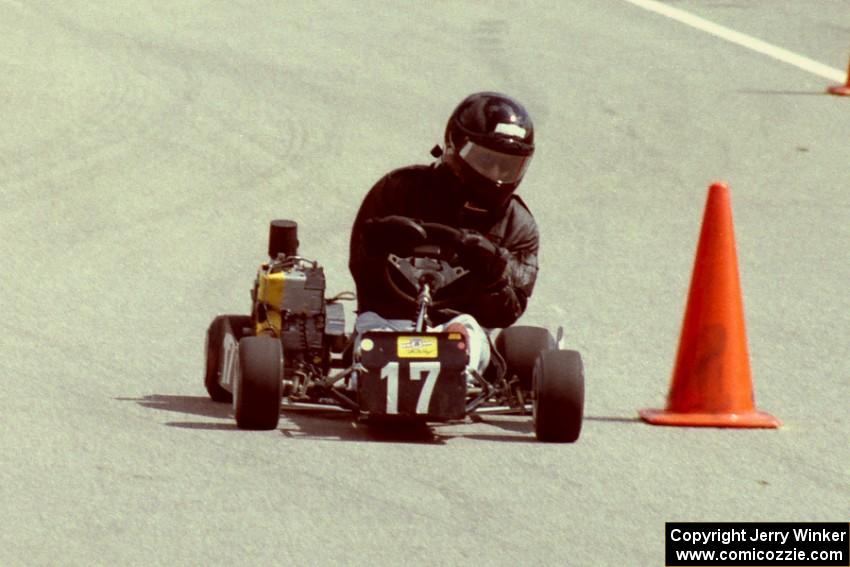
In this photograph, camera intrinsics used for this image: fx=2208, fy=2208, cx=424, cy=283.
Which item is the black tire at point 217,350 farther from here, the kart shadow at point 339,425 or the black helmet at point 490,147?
the black helmet at point 490,147

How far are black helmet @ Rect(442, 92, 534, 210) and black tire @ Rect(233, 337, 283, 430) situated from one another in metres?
1.14

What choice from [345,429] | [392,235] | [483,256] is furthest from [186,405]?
[483,256]

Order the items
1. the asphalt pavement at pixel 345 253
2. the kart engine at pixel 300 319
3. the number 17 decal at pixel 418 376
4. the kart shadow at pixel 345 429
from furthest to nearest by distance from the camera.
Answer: the kart engine at pixel 300 319, the kart shadow at pixel 345 429, the number 17 decal at pixel 418 376, the asphalt pavement at pixel 345 253

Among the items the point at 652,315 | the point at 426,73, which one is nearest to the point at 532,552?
the point at 652,315

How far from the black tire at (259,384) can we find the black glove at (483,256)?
813 mm

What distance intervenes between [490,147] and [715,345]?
1.16 meters

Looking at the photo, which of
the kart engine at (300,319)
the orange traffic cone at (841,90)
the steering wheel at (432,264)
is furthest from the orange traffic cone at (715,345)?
the orange traffic cone at (841,90)

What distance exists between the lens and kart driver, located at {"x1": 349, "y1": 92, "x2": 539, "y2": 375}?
28.0 feet

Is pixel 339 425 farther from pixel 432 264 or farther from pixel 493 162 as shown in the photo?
pixel 493 162

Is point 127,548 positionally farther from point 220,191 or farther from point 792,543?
point 220,191

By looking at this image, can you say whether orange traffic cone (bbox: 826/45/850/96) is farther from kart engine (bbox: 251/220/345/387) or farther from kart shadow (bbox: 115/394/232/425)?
kart shadow (bbox: 115/394/232/425)

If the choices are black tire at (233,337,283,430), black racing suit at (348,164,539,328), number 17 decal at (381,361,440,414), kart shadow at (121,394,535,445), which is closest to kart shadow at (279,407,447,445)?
kart shadow at (121,394,535,445)

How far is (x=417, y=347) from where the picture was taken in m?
7.95

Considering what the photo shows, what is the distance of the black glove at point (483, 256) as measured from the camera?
27.1 ft
